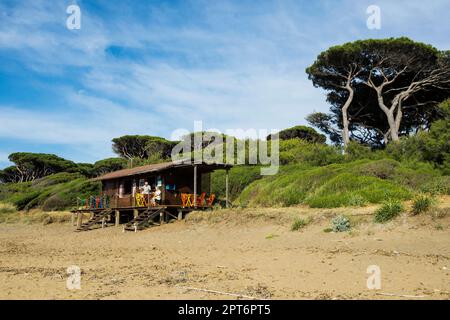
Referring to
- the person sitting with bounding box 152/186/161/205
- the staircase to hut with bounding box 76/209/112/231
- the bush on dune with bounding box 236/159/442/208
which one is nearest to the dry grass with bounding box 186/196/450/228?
the bush on dune with bounding box 236/159/442/208

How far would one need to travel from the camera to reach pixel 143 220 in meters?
20.7

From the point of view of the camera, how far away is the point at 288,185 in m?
21.8

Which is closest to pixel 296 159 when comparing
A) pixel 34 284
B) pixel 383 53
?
pixel 383 53

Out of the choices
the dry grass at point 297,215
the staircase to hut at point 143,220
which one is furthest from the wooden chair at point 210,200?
the staircase to hut at point 143,220

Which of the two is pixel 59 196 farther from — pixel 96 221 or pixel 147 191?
pixel 147 191

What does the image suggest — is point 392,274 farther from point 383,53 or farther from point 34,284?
point 383,53

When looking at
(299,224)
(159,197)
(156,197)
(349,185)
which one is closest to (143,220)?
(156,197)

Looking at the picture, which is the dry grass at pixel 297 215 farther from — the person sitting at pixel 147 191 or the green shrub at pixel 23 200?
the green shrub at pixel 23 200

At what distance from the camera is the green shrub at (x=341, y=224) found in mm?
13836

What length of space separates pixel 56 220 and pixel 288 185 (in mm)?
18608

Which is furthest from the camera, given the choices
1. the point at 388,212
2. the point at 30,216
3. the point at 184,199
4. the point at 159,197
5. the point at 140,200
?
the point at 30,216

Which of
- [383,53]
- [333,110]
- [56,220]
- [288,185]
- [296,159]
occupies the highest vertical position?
[383,53]

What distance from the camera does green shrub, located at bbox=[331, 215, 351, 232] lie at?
13.8m

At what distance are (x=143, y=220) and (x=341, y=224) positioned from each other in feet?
34.6
